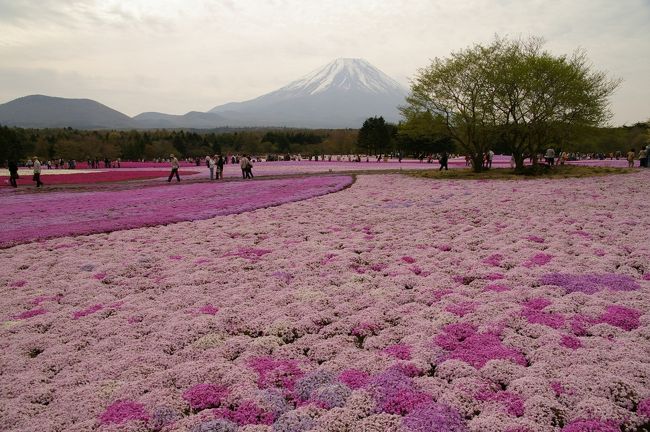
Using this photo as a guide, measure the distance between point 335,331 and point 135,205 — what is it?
25853 millimetres

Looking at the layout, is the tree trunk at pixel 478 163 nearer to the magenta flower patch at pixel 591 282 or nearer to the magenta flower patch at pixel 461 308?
the magenta flower patch at pixel 591 282

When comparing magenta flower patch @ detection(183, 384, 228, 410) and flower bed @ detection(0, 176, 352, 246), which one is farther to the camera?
flower bed @ detection(0, 176, 352, 246)

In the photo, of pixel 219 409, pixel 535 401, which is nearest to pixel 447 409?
pixel 535 401

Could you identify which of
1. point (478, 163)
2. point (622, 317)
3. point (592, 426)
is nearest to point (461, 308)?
point (622, 317)

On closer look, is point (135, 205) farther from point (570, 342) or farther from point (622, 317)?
point (622, 317)

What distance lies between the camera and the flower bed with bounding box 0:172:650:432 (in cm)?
710

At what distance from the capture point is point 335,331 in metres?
10.2

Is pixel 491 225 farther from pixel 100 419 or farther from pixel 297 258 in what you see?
pixel 100 419

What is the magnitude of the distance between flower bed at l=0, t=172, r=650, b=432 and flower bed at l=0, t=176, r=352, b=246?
3754mm

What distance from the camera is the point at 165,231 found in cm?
2227

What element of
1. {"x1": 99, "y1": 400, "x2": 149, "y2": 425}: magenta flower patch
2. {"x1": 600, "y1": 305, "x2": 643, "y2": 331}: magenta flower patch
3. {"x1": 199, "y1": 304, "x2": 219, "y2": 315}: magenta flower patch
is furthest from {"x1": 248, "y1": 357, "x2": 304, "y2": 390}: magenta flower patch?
{"x1": 600, "y1": 305, "x2": 643, "y2": 331}: magenta flower patch

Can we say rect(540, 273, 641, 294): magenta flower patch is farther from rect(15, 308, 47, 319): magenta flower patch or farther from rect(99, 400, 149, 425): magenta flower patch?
rect(15, 308, 47, 319): magenta flower patch

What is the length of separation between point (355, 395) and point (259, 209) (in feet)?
Answer: 71.3

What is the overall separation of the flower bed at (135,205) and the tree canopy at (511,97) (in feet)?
52.1
